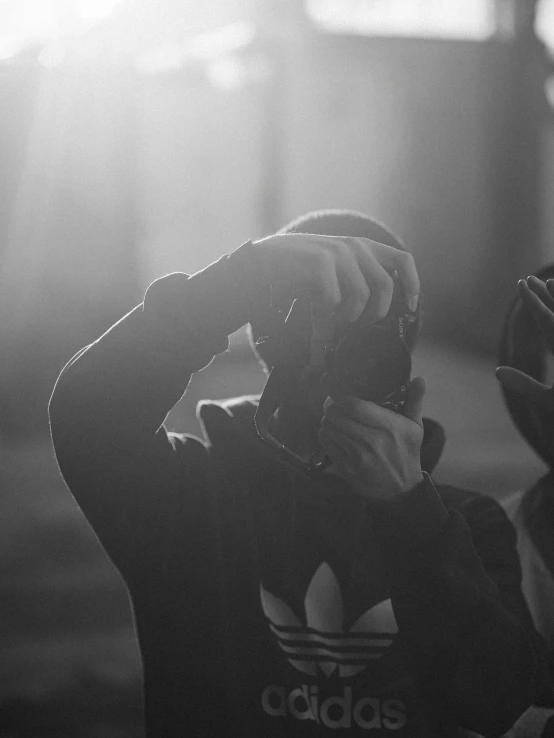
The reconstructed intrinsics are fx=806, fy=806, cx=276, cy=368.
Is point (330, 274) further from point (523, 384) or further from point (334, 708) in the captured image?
point (334, 708)

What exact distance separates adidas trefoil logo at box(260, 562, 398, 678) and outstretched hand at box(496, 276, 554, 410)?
25 cm

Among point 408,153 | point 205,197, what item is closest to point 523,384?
point 205,197

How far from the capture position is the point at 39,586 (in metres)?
2.34

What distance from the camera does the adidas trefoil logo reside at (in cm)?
77

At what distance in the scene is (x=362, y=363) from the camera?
68 cm

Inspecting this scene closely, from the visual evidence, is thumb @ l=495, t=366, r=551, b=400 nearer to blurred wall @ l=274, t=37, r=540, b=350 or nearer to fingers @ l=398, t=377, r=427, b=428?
fingers @ l=398, t=377, r=427, b=428

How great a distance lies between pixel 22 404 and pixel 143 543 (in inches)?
149

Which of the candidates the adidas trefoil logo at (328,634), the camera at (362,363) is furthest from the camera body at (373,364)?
the adidas trefoil logo at (328,634)

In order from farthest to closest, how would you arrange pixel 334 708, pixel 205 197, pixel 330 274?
1. pixel 205 197
2. pixel 334 708
3. pixel 330 274

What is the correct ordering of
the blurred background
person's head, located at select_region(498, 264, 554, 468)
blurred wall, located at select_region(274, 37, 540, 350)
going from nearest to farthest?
person's head, located at select_region(498, 264, 554, 468) < the blurred background < blurred wall, located at select_region(274, 37, 540, 350)

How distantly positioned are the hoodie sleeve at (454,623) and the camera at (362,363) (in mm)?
93

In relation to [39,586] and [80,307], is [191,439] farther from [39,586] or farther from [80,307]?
[80,307]

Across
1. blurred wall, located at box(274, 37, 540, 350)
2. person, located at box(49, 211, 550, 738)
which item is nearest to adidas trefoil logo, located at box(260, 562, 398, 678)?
person, located at box(49, 211, 550, 738)

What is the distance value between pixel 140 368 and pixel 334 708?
0.37m
